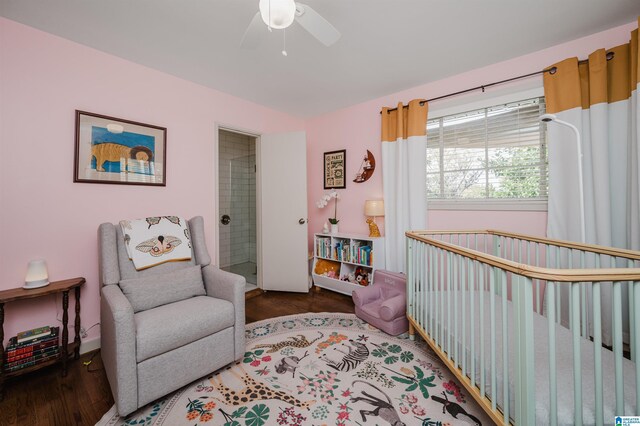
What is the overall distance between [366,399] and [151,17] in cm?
277

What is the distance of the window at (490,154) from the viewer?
2.22 meters

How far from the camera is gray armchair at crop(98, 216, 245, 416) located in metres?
1.30

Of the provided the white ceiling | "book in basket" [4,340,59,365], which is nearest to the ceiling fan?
the white ceiling

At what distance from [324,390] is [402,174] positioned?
7.04ft

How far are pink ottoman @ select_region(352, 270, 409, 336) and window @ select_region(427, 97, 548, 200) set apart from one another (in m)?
1.06

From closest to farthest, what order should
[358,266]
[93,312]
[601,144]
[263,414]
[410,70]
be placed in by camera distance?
1. [263,414]
2. [601,144]
3. [93,312]
4. [410,70]
5. [358,266]

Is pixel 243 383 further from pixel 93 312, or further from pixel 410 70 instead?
pixel 410 70

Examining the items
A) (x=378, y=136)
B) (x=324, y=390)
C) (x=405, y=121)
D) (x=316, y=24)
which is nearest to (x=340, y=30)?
(x=316, y=24)

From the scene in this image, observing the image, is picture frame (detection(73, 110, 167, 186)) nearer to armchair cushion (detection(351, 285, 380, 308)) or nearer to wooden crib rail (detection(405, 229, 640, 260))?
armchair cushion (detection(351, 285, 380, 308))

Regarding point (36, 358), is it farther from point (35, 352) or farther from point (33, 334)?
point (33, 334)

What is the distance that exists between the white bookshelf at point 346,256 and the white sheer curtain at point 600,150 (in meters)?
1.53

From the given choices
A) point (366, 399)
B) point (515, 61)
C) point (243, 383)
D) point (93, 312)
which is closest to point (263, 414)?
point (243, 383)

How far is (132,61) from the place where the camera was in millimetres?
2209

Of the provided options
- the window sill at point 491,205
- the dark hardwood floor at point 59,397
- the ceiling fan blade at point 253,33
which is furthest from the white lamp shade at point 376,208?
the dark hardwood floor at point 59,397
